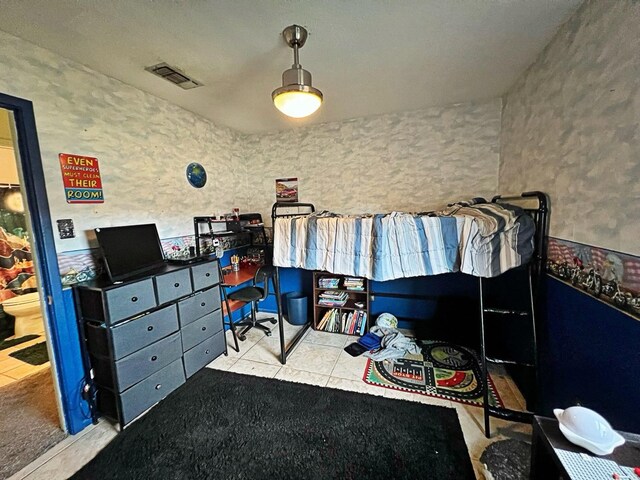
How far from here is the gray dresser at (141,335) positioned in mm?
1722

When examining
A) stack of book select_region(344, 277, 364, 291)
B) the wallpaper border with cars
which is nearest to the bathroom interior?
stack of book select_region(344, 277, 364, 291)

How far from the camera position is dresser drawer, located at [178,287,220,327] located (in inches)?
85.7

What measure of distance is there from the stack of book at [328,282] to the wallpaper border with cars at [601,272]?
1.95 metres

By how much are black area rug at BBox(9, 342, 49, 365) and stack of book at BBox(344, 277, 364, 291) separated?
322 centimetres

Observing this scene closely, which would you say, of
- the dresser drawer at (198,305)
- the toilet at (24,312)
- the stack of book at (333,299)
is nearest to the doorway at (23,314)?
the toilet at (24,312)

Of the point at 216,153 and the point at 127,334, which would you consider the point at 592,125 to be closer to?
the point at 127,334

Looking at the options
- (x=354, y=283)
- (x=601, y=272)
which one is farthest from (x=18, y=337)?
(x=601, y=272)

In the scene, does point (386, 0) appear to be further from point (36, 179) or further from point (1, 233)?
point (1, 233)

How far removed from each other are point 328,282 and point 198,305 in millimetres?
1429

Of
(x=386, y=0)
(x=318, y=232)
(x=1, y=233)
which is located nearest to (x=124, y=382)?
(x=318, y=232)

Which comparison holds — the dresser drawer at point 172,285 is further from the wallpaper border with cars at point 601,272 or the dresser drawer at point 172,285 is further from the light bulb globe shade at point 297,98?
the wallpaper border with cars at point 601,272

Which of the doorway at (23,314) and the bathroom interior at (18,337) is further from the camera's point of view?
the bathroom interior at (18,337)

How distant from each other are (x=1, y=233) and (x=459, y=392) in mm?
5351

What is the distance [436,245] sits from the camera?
6.19 ft
